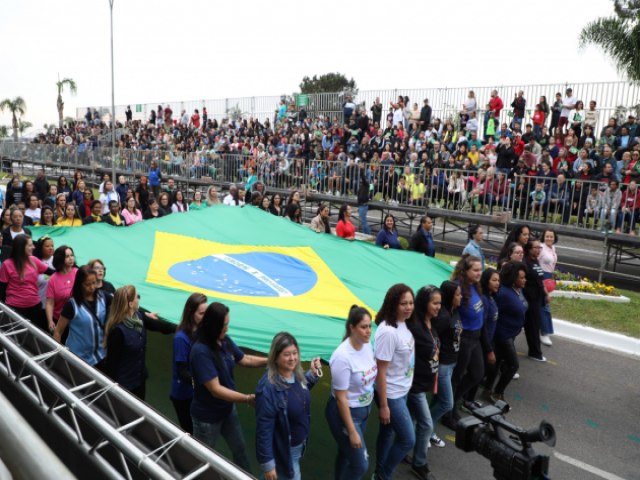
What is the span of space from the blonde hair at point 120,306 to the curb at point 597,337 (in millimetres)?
7009

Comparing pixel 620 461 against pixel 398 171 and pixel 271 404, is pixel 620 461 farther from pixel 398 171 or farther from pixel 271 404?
pixel 398 171

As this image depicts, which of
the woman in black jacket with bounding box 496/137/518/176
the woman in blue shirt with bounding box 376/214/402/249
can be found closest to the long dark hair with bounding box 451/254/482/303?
the woman in blue shirt with bounding box 376/214/402/249

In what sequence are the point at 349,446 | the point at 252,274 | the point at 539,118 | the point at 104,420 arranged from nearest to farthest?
the point at 104,420 < the point at 349,446 < the point at 252,274 < the point at 539,118

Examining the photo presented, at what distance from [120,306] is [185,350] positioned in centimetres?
66

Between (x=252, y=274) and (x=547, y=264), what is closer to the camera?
(x=252, y=274)

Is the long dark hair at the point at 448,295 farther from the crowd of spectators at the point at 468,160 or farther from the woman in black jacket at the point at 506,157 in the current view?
the woman in black jacket at the point at 506,157

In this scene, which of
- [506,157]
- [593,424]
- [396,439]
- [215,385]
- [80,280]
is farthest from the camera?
[506,157]

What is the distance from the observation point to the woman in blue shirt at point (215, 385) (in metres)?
3.92

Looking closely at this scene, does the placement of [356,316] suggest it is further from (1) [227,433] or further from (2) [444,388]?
(2) [444,388]

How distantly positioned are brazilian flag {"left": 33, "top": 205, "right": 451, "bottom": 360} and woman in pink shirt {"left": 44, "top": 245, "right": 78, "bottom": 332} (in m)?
0.76

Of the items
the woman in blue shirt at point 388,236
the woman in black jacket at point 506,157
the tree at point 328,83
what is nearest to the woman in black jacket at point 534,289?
the woman in blue shirt at point 388,236

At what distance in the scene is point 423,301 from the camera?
186 inches

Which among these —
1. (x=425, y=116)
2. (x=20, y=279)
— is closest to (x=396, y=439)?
(x=20, y=279)

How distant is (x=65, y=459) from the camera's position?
3391mm
